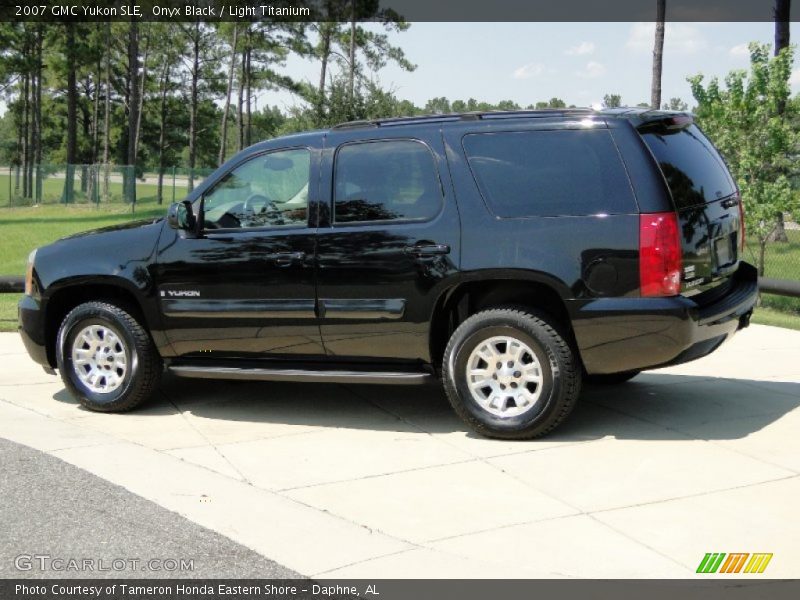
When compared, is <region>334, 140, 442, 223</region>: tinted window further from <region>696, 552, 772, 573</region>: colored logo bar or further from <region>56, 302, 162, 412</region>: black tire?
<region>696, 552, 772, 573</region>: colored logo bar

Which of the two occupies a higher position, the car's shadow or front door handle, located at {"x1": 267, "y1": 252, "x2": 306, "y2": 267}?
front door handle, located at {"x1": 267, "y1": 252, "x2": 306, "y2": 267}

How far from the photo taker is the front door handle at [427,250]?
7.01 metres

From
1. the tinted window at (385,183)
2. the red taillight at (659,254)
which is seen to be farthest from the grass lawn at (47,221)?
the red taillight at (659,254)

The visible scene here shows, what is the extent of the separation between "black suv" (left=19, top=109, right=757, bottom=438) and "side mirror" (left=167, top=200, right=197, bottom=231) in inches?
0.7

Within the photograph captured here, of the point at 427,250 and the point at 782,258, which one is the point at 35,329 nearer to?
the point at 427,250

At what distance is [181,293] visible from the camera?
25.5 feet

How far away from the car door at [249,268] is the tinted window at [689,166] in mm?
2311

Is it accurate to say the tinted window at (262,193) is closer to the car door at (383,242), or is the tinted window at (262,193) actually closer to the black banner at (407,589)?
the car door at (383,242)

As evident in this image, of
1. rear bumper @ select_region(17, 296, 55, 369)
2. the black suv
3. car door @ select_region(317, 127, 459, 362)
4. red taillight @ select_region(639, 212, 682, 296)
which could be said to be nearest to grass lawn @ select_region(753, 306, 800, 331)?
the black suv

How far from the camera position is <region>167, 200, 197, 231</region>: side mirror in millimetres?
7676

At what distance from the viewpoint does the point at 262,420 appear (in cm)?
784

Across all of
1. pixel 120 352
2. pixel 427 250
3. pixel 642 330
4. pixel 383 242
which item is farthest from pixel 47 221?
pixel 642 330

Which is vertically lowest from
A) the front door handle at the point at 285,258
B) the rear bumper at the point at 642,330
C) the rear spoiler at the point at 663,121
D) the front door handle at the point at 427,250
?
the rear bumper at the point at 642,330

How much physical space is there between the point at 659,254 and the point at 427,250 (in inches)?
57.3
